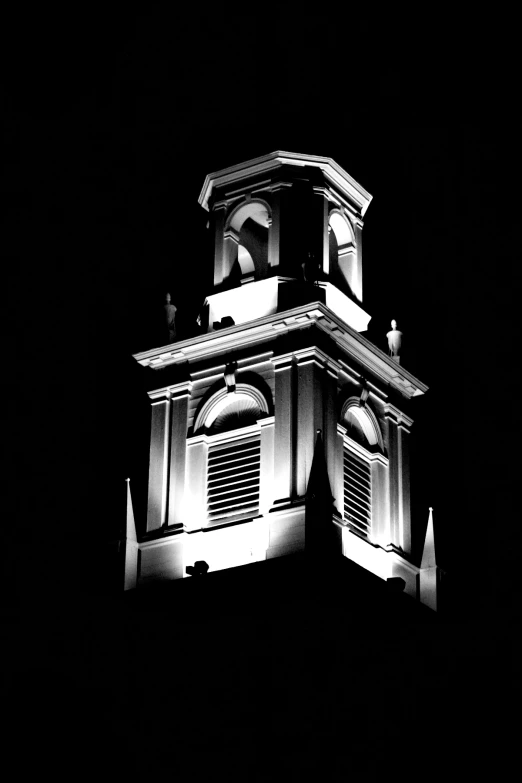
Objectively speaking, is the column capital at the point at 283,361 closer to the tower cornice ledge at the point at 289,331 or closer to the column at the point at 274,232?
the tower cornice ledge at the point at 289,331

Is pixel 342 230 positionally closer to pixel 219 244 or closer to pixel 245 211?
pixel 245 211

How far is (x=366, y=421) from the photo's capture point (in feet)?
178

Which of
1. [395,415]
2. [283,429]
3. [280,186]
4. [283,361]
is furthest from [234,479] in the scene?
[280,186]

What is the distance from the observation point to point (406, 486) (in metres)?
54.5

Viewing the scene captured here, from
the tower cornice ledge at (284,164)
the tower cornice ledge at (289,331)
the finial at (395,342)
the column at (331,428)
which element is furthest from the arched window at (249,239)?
the column at (331,428)

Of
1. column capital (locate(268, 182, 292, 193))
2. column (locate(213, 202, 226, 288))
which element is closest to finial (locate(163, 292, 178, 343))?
column (locate(213, 202, 226, 288))

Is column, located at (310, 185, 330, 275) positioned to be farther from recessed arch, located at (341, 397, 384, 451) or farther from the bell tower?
recessed arch, located at (341, 397, 384, 451)

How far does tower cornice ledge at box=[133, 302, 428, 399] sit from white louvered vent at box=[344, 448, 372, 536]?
2576 mm

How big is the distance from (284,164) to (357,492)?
30.6 feet

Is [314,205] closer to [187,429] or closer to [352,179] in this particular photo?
[352,179]

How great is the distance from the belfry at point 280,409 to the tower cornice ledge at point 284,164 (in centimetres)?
4

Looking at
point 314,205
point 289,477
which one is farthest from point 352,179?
point 289,477

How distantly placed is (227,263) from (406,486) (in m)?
7.74

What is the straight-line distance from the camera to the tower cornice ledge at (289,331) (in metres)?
52.7
